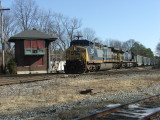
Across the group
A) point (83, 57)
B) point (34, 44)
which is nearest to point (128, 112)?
point (83, 57)

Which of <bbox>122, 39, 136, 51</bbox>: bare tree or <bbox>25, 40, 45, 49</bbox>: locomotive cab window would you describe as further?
<bbox>122, 39, 136, 51</bbox>: bare tree

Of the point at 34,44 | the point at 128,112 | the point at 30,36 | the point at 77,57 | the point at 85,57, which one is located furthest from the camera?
the point at 30,36

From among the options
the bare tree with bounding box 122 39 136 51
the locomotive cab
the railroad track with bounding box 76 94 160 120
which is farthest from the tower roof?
the bare tree with bounding box 122 39 136 51

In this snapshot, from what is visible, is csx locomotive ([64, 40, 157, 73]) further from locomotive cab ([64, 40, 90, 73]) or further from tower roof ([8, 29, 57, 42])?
tower roof ([8, 29, 57, 42])

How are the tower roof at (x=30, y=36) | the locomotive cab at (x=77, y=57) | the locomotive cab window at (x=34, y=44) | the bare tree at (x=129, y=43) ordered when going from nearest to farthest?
1. the locomotive cab at (x=77, y=57)
2. the tower roof at (x=30, y=36)
3. the locomotive cab window at (x=34, y=44)
4. the bare tree at (x=129, y=43)

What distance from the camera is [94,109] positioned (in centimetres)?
764

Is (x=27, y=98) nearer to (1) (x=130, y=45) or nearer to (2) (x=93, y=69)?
(2) (x=93, y=69)

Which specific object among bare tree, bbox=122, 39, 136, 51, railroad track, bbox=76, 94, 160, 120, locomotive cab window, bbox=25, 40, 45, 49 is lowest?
railroad track, bbox=76, 94, 160, 120

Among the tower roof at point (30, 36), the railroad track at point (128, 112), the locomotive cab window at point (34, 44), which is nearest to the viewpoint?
the railroad track at point (128, 112)

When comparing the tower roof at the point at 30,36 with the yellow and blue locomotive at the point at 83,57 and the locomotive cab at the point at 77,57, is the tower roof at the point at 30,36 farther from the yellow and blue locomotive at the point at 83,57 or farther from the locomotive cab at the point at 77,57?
the locomotive cab at the point at 77,57

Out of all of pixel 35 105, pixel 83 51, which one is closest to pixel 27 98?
pixel 35 105

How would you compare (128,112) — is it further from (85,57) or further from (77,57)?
(77,57)

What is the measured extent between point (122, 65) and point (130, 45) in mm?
131670

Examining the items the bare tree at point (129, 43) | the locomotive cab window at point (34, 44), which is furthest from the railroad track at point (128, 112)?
the bare tree at point (129, 43)
